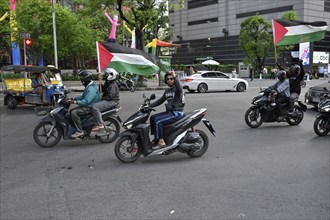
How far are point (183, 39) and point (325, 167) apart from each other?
255 ft

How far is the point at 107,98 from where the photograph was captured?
7941mm

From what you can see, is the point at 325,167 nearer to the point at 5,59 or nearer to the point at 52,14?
the point at 52,14

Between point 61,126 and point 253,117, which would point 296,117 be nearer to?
point 253,117

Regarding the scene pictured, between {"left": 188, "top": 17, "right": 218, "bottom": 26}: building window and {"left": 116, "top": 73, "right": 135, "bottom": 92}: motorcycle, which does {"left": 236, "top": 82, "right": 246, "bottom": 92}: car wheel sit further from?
{"left": 188, "top": 17, "right": 218, "bottom": 26}: building window

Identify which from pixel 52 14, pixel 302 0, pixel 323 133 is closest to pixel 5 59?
pixel 52 14

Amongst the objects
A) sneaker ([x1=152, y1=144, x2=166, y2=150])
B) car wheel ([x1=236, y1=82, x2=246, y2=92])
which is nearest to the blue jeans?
sneaker ([x1=152, y1=144, x2=166, y2=150])

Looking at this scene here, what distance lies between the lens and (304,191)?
4.81 meters

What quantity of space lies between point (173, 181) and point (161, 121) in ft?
4.53

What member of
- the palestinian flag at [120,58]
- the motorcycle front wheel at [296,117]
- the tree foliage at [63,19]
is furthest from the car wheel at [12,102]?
the tree foliage at [63,19]

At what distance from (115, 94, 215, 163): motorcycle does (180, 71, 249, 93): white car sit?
16302 millimetres

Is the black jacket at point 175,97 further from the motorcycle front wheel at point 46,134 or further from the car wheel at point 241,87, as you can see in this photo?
the car wheel at point 241,87

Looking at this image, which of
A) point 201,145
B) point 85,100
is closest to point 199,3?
point 85,100

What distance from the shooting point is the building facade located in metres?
58.4

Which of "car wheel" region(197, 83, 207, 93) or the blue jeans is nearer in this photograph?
the blue jeans
